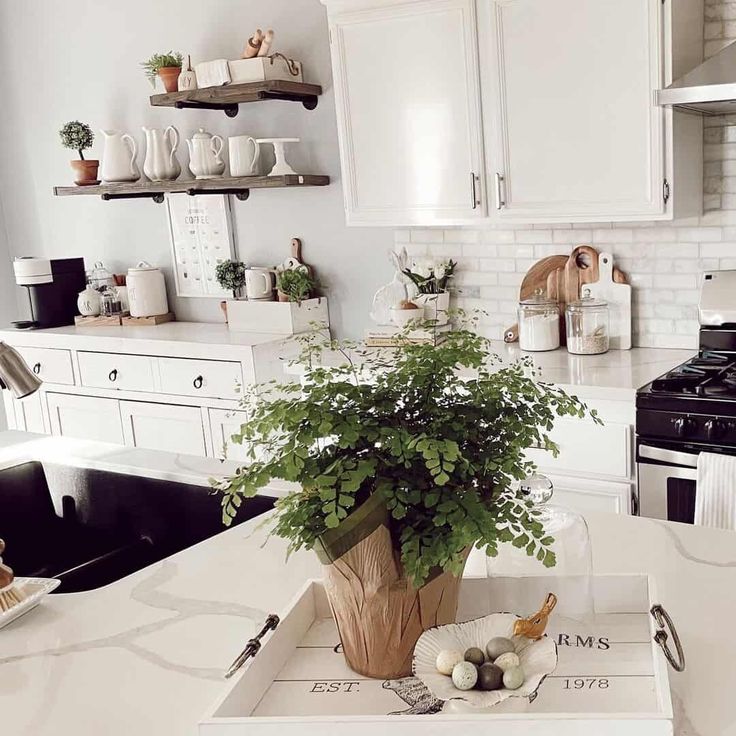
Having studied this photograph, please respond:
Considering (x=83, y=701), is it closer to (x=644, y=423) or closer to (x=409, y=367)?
(x=409, y=367)

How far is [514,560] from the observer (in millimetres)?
1405

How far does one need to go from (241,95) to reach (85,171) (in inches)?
48.7

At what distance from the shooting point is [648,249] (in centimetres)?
348


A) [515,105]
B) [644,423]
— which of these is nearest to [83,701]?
[644,423]

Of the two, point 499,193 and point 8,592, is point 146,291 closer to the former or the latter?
point 499,193

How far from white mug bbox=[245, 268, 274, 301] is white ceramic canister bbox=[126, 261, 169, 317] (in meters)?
0.65

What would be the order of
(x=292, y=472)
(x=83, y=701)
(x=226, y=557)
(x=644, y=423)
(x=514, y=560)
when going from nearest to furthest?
(x=292, y=472) → (x=83, y=701) → (x=514, y=560) → (x=226, y=557) → (x=644, y=423)

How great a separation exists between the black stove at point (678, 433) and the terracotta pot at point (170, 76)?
259cm

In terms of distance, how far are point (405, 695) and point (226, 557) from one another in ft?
2.33

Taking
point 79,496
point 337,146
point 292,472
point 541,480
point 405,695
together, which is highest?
point 337,146

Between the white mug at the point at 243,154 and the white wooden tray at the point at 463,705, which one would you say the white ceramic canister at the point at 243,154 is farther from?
the white wooden tray at the point at 463,705

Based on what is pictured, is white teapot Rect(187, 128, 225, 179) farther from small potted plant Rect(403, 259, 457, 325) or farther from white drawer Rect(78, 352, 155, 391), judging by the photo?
small potted plant Rect(403, 259, 457, 325)

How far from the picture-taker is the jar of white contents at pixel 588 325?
3461 mm

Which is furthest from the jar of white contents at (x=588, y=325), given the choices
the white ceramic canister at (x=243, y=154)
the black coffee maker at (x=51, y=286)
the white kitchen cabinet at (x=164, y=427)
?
the black coffee maker at (x=51, y=286)
